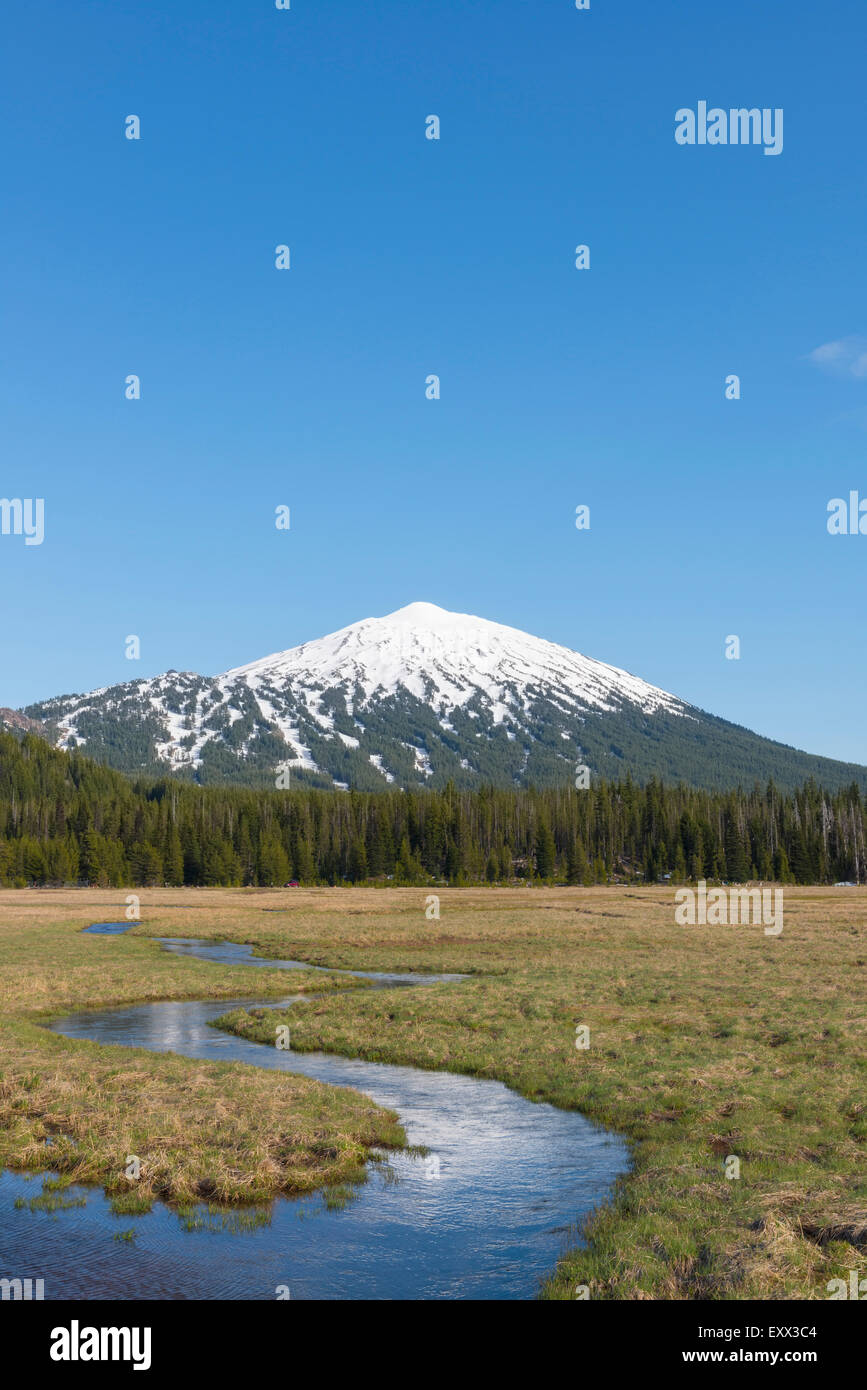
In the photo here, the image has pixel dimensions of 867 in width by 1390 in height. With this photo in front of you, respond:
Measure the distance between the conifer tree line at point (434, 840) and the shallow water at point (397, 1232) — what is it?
414ft

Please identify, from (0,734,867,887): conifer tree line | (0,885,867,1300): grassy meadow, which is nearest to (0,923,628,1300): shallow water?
(0,885,867,1300): grassy meadow

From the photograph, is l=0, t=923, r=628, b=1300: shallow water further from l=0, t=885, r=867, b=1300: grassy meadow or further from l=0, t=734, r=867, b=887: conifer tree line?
l=0, t=734, r=867, b=887: conifer tree line

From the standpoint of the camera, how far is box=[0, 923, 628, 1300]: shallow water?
44.7 feet

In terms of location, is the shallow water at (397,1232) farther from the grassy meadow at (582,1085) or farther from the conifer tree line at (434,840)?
the conifer tree line at (434,840)

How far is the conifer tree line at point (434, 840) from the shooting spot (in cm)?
14700

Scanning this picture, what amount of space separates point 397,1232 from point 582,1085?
1038cm

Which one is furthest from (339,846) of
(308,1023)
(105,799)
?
(308,1023)

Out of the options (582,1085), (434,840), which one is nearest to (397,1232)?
(582,1085)

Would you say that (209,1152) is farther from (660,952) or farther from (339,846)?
(339,846)

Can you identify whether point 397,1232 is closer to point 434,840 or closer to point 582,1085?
point 582,1085

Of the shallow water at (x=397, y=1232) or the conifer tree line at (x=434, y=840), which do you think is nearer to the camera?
the shallow water at (x=397, y=1232)

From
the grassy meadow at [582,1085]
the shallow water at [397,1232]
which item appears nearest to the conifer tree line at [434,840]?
the grassy meadow at [582,1085]

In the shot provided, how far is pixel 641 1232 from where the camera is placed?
567 inches

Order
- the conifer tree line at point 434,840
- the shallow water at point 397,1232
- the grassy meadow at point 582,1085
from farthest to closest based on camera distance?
the conifer tree line at point 434,840, the grassy meadow at point 582,1085, the shallow water at point 397,1232
